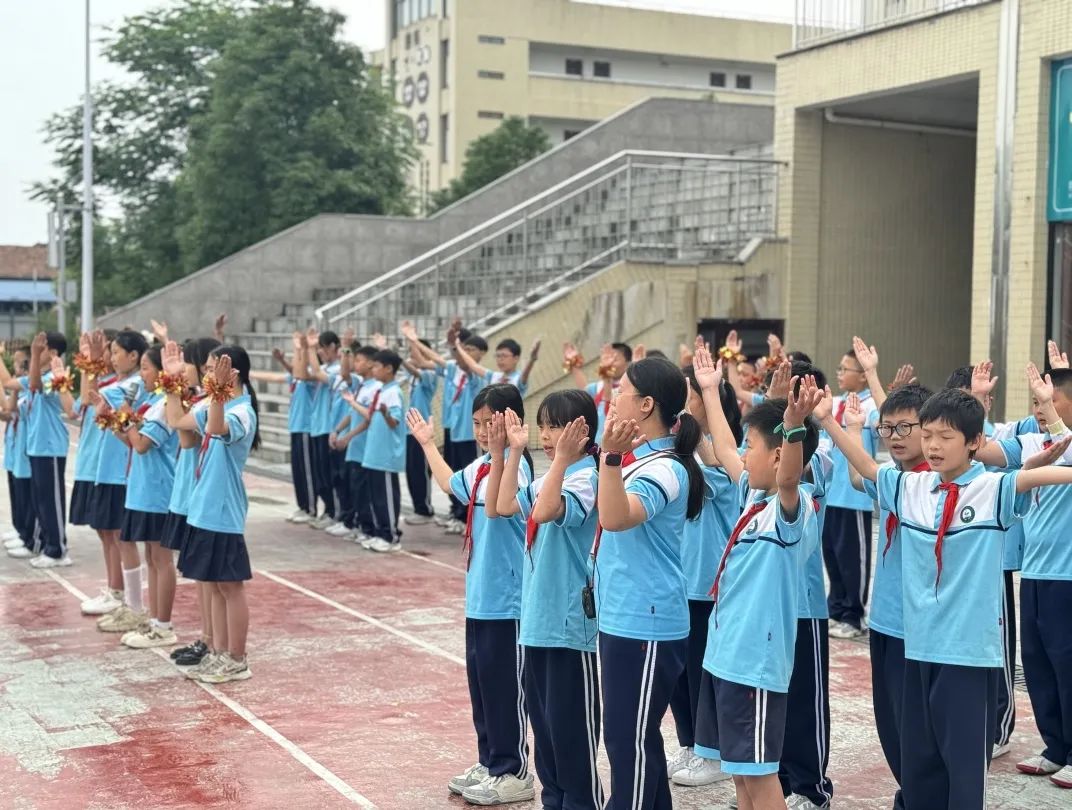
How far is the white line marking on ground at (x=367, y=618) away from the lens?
8320 mm

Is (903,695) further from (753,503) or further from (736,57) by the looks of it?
(736,57)

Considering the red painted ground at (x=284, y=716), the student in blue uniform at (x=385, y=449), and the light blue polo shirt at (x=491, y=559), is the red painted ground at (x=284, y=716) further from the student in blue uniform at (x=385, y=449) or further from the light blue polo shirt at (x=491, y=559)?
the student in blue uniform at (x=385, y=449)

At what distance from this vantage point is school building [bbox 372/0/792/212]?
47969 millimetres

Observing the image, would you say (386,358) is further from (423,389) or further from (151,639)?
(151,639)

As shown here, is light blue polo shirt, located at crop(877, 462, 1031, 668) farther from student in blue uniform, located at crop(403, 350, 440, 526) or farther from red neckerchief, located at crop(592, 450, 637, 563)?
student in blue uniform, located at crop(403, 350, 440, 526)

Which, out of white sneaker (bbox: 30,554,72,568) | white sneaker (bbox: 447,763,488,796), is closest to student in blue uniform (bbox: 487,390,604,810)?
white sneaker (bbox: 447,763,488,796)

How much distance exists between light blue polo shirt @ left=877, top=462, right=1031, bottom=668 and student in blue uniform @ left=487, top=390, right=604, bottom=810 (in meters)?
1.22

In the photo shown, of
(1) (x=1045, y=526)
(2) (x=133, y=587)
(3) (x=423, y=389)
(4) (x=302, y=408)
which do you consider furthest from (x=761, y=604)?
(4) (x=302, y=408)

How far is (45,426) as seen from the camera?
11180 mm

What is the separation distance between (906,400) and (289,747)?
10.8 ft

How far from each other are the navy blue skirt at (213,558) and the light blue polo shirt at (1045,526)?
159 inches

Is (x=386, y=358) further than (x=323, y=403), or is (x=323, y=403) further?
Answer: (x=323, y=403)

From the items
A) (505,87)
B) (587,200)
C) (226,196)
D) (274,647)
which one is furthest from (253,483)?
(505,87)

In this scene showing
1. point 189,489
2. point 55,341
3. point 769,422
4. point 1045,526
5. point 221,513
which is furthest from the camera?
point 55,341
